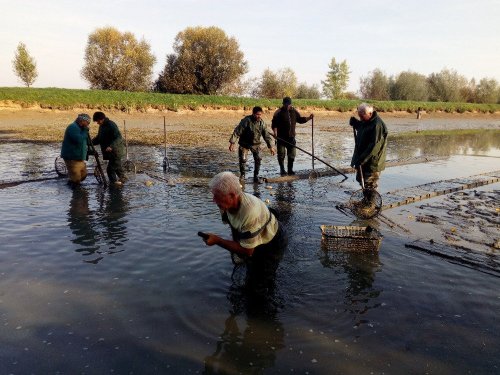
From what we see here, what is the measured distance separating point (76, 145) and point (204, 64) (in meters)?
44.5

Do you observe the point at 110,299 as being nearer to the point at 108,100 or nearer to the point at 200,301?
the point at 200,301

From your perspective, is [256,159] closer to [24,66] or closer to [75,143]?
[75,143]

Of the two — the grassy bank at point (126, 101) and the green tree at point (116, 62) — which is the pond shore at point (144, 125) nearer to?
the grassy bank at point (126, 101)

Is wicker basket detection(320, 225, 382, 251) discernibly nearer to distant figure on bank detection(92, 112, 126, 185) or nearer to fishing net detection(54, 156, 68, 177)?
distant figure on bank detection(92, 112, 126, 185)

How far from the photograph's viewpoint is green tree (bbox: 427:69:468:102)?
66.9m

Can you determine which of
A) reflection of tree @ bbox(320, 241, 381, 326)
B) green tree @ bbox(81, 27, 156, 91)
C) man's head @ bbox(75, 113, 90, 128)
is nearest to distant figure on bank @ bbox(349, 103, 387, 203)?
reflection of tree @ bbox(320, 241, 381, 326)

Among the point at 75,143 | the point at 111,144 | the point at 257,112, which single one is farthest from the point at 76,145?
the point at 257,112

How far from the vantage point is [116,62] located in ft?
178

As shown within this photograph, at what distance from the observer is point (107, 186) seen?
10570mm

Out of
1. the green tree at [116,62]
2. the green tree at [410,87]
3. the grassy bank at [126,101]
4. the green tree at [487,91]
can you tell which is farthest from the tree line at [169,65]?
the green tree at [487,91]

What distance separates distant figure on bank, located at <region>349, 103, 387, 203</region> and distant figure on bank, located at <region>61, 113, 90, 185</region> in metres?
6.38

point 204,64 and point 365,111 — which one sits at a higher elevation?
point 204,64

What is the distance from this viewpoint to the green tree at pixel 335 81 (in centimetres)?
7644

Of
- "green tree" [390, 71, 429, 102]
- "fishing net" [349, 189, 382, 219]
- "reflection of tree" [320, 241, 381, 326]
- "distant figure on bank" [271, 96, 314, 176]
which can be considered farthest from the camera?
"green tree" [390, 71, 429, 102]
